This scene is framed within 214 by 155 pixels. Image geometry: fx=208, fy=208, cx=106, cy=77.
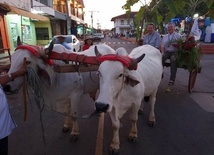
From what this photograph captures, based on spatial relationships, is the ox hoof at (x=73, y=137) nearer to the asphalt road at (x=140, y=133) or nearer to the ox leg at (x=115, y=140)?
the asphalt road at (x=140, y=133)

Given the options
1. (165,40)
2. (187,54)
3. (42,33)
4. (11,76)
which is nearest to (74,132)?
(11,76)

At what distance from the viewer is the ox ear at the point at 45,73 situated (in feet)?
9.02

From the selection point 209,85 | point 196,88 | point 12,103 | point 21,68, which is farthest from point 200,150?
point 12,103

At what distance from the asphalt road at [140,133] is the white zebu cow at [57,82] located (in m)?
0.38

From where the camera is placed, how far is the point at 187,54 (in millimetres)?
5340

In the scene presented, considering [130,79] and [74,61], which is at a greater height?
[74,61]

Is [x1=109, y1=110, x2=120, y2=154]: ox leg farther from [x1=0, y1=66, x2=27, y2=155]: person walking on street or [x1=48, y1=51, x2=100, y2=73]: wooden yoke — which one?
[x1=0, y1=66, x2=27, y2=155]: person walking on street

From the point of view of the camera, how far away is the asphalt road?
3.25m

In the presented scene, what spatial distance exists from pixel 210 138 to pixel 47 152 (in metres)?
2.70

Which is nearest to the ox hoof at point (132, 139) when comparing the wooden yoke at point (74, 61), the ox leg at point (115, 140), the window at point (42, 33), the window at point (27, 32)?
the ox leg at point (115, 140)

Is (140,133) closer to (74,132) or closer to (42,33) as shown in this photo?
(74,132)

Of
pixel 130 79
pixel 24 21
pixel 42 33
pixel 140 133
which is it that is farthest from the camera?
pixel 42 33

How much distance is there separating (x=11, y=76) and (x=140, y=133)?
244 centimetres

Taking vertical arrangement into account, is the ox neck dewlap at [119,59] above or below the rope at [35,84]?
above
